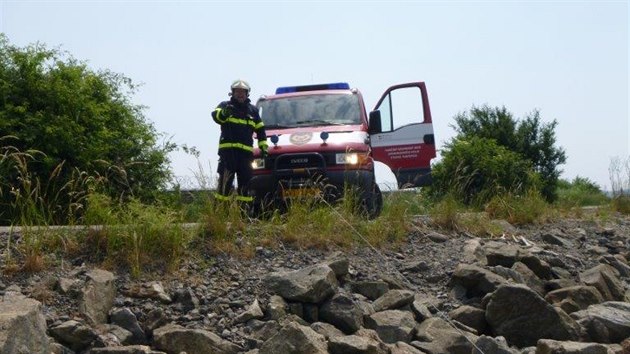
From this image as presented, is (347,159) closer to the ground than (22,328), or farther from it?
farther from it

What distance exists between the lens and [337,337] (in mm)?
6812

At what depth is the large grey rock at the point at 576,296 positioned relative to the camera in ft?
29.6

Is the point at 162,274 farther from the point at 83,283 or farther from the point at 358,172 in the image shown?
the point at 358,172

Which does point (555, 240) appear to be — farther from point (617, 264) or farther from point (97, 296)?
point (97, 296)

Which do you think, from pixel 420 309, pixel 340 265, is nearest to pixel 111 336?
pixel 340 265

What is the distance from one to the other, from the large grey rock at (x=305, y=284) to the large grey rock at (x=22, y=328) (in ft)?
6.57

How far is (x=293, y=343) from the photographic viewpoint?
6.43m

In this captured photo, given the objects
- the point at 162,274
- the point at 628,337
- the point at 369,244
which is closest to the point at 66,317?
the point at 162,274

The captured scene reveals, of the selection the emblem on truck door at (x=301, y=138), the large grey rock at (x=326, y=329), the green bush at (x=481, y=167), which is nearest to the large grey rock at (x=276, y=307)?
the large grey rock at (x=326, y=329)

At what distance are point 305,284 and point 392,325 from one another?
787 millimetres

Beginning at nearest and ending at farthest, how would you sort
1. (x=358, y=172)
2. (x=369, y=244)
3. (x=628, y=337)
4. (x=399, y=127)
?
1. (x=628, y=337)
2. (x=369, y=244)
3. (x=358, y=172)
4. (x=399, y=127)

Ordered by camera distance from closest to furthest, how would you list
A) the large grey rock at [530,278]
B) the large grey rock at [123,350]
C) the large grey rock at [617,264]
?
the large grey rock at [123,350]
the large grey rock at [530,278]
the large grey rock at [617,264]

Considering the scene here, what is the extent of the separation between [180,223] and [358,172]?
4034mm

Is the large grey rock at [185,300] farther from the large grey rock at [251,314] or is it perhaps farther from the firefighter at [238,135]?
the firefighter at [238,135]
